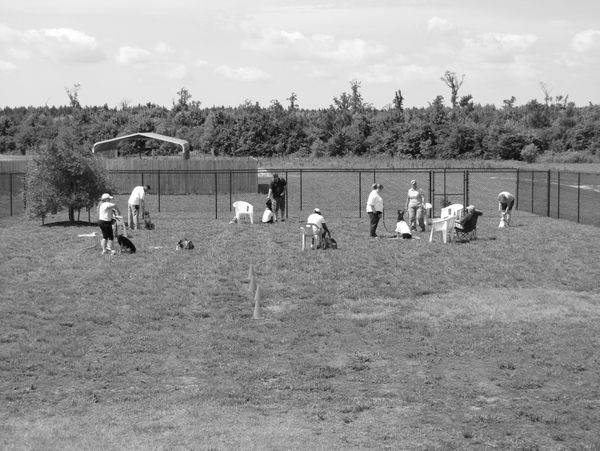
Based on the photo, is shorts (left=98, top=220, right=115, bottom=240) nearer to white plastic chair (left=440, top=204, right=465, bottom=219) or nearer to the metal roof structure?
white plastic chair (left=440, top=204, right=465, bottom=219)

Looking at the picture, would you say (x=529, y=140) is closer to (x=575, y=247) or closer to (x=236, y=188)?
(x=236, y=188)

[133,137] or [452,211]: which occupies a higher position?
[133,137]

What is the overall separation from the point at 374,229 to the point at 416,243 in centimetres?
193

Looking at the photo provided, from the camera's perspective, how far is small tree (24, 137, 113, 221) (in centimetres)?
3403

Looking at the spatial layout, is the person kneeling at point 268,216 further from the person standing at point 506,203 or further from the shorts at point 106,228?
the shorts at point 106,228

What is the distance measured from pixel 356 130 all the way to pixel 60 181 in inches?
2968

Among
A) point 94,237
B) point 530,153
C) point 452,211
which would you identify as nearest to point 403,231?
point 452,211

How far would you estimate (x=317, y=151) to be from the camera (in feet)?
339

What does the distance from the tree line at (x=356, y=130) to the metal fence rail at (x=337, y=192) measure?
27.6m

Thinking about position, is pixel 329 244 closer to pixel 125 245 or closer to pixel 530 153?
pixel 125 245

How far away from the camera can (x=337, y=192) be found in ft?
181

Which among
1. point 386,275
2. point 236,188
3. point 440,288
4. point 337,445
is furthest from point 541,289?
point 236,188

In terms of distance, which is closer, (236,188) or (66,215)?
(66,215)

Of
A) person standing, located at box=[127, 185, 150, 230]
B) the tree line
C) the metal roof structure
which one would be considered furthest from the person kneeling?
the tree line
